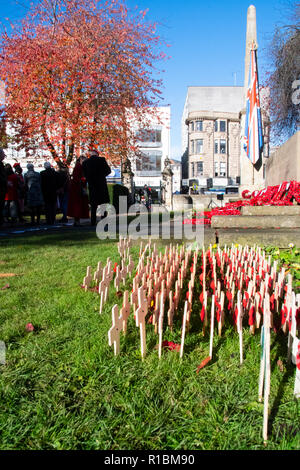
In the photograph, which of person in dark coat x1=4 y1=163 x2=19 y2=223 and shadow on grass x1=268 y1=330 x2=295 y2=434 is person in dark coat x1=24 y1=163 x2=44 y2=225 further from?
shadow on grass x1=268 y1=330 x2=295 y2=434

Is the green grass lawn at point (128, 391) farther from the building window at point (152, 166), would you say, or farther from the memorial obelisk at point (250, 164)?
the building window at point (152, 166)

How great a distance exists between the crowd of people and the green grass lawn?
6259mm

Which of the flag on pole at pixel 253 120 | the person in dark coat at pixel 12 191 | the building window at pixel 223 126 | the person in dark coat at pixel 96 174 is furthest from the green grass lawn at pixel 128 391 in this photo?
the building window at pixel 223 126

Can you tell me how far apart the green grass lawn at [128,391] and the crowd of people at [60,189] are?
20.5ft

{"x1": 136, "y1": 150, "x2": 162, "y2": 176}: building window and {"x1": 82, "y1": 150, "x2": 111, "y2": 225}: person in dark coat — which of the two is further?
{"x1": 136, "y1": 150, "x2": 162, "y2": 176}: building window

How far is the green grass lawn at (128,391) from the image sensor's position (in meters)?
1.51

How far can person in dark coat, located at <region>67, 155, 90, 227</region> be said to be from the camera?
9.89 metres

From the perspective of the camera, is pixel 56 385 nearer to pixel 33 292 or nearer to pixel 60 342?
pixel 60 342

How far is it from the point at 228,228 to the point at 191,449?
16.8ft

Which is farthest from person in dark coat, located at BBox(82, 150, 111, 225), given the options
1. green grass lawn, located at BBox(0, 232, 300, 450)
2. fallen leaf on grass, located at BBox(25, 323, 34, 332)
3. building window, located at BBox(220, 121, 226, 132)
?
building window, located at BBox(220, 121, 226, 132)

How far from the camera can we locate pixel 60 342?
2387 millimetres
